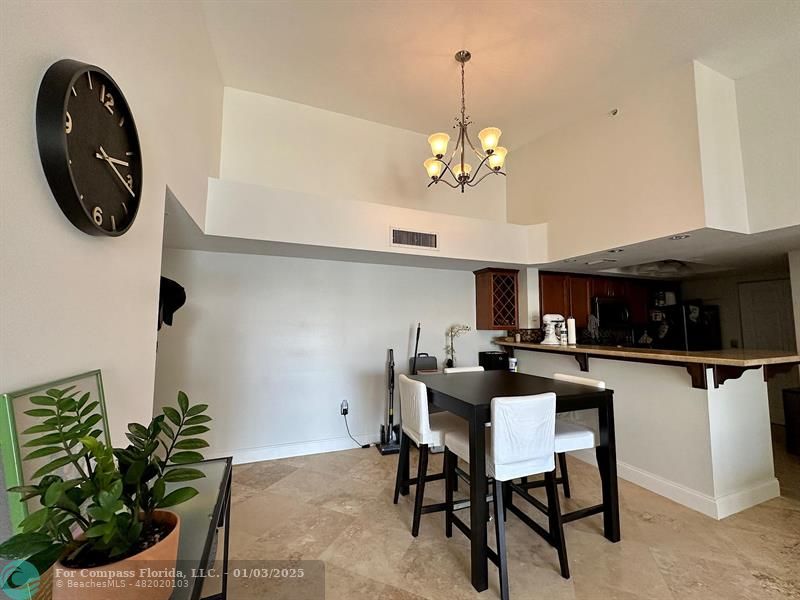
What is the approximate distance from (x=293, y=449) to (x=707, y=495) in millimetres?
3586

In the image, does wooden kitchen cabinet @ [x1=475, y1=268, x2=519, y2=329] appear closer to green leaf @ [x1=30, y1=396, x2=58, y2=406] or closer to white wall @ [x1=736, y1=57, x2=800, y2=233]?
white wall @ [x1=736, y1=57, x2=800, y2=233]

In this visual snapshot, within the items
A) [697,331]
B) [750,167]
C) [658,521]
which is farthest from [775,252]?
[658,521]

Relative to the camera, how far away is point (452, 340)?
4223 millimetres

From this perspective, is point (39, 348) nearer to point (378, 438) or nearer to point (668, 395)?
point (378, 438)

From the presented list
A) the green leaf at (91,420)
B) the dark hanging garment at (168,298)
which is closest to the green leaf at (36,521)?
the green leaf at (91,420)

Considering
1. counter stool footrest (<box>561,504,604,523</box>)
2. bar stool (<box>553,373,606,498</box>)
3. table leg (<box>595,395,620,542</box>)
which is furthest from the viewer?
bar stool (<box>553,373,606,498</box>)

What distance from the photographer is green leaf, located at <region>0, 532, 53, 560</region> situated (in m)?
0.53

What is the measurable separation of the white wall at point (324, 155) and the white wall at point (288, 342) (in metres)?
0.85

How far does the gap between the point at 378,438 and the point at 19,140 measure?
3.69 metres

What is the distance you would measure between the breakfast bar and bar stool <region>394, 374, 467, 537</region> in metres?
1.76

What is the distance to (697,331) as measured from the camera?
5094 mm

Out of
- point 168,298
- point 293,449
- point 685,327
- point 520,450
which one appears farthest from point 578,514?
point 685,327

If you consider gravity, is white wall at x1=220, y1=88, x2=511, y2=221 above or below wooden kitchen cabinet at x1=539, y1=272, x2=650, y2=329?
above

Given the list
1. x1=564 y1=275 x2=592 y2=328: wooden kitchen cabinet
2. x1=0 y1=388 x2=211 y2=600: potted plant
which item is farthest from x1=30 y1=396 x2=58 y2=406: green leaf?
x1=564 y1=275 x2=592 y2=328: wooden kitchen cabinet
